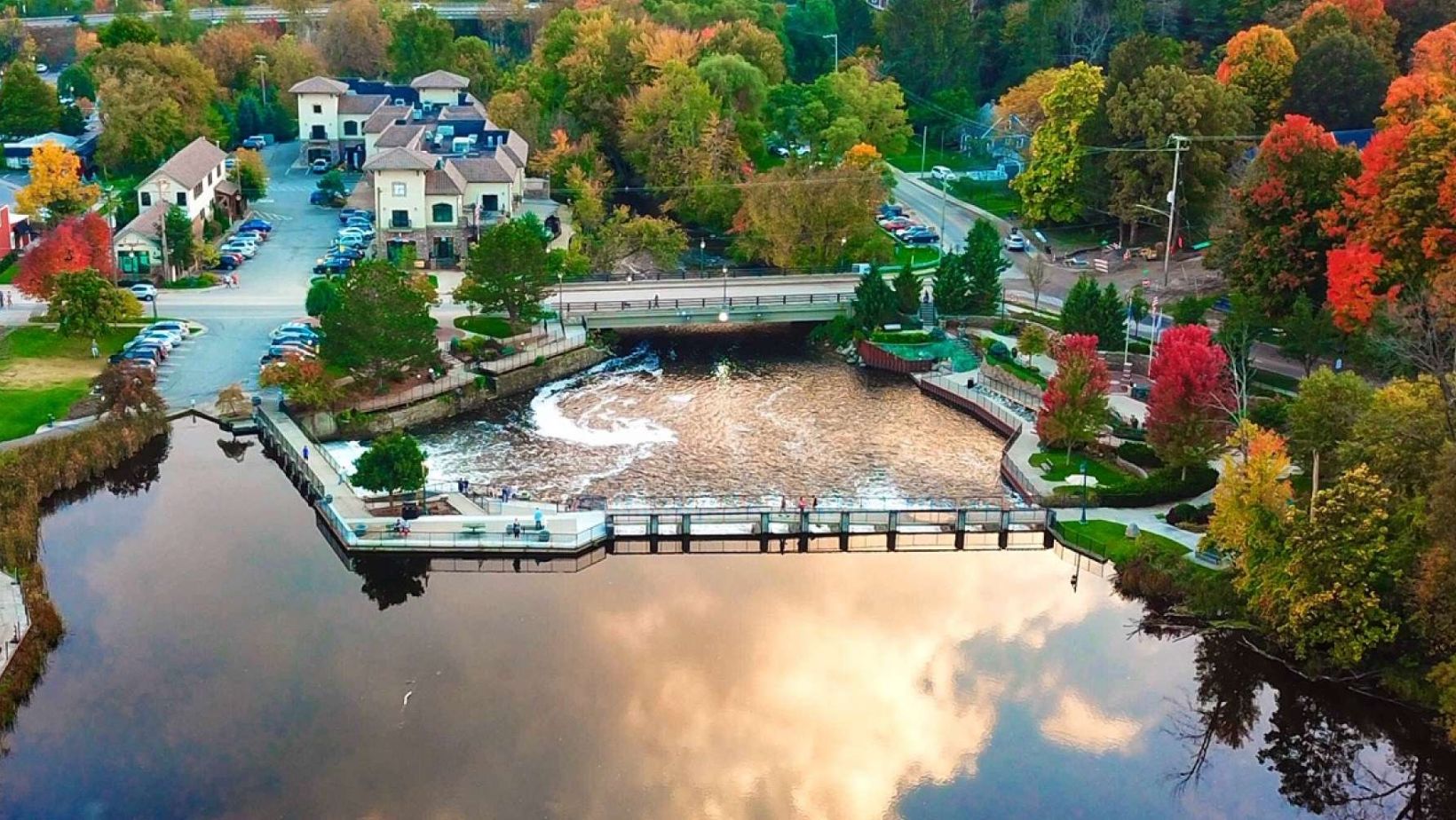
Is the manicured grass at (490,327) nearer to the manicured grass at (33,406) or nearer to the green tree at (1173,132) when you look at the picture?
the manicured grass at (33,406)

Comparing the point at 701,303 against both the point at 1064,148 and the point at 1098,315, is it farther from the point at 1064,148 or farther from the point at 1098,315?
the point at 1064,148

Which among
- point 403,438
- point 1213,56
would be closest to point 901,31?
point 1213,56

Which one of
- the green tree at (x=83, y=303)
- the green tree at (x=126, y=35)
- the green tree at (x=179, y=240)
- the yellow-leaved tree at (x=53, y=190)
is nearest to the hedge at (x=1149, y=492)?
the green tree at (x=83, y=303)

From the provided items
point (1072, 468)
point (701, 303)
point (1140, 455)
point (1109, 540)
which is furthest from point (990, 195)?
point (1109, 540)

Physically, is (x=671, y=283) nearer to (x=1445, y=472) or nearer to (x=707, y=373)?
(x=707, y=373)

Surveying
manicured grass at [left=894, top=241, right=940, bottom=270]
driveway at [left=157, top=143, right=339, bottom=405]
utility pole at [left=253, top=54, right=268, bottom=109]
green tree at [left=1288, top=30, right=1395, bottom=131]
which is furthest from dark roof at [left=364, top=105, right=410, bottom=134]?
green tree at [left=1288, top=30, right=1395, bottom=131]

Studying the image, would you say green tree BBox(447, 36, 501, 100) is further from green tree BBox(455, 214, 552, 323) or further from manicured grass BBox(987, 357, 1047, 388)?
manicured grass BBox(987, 357, 1047, 388)
